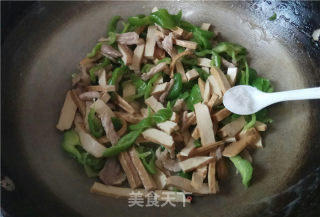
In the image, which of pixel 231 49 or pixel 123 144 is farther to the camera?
pixel 231 49

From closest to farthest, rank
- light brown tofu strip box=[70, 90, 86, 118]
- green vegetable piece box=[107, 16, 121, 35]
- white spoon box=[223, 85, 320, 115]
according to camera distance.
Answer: white spoon box=[223, 85, 320, 115], light brown tofu strip box=[70, 90, 86, 118], green vegetable piece box=[107, 16, 121, 35]

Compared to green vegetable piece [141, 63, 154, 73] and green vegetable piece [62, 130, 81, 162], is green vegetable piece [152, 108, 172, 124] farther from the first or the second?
green vegetable piece [62, 130, 81, 162]

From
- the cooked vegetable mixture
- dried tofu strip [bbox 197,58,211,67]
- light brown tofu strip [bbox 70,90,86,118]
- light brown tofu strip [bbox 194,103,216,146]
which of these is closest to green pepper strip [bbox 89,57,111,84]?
the cooked vegetable mixture

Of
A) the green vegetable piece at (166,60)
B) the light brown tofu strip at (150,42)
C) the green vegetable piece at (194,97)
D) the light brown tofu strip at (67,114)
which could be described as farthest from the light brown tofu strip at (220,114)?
the light brown tofu strip at (67,114)

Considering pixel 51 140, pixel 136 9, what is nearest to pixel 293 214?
pixel 51 140

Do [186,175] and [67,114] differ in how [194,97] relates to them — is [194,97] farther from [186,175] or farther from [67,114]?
[67,114]

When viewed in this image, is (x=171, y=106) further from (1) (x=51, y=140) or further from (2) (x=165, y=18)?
(1) (x=51, y=140)

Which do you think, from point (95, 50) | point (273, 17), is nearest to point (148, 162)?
point (95, 50)
